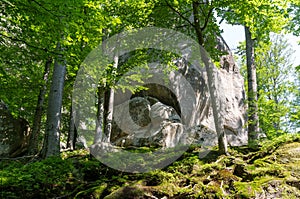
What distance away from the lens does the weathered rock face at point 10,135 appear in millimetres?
10836

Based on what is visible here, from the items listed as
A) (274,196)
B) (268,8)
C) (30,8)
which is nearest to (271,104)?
(268,8)

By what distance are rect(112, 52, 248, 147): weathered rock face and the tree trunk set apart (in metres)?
4.53

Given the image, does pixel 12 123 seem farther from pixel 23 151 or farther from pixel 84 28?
pixel 84 28

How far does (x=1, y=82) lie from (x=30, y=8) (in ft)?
11.1

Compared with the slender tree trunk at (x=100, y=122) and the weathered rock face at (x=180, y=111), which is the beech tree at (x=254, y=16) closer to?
the weathered rock face at (x=180, y=111)

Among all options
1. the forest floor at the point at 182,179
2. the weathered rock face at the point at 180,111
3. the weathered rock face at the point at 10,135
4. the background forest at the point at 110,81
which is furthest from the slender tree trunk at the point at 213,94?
the weathered rock face at the point at 10,135

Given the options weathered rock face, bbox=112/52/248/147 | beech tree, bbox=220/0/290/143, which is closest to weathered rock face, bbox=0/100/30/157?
weathered rock face, bbox=112/52/248/147

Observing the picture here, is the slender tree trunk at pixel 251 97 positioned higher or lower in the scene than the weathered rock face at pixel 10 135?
higher

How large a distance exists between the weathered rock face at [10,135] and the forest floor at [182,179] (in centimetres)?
590

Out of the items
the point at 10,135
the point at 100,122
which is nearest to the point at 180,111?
the point at 100,122

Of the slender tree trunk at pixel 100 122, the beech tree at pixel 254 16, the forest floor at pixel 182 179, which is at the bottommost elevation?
the forest floor at pixel 182 179

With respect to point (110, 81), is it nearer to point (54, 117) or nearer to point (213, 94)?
point (54, 117)

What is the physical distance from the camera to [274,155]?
520 cm

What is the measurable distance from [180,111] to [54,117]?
25.4 ft
